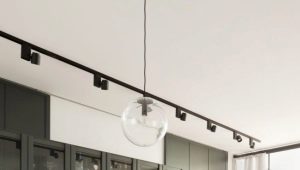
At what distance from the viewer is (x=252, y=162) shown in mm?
7996

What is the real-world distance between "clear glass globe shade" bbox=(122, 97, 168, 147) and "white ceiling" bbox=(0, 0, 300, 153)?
28.3 inches

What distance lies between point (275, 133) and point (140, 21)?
4.19 meters

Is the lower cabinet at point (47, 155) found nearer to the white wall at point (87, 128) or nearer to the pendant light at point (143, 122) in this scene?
the white wall at point (87, 128)

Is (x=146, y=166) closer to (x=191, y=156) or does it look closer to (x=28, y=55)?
(x=191, y=156)

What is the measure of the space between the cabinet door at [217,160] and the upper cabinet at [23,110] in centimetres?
372

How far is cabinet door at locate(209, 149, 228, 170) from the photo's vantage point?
25.2ft

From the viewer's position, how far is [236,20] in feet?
10.7

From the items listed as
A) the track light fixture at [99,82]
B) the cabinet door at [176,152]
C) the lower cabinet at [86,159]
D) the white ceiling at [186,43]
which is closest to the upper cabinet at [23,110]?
the white ceiling at [186,43]

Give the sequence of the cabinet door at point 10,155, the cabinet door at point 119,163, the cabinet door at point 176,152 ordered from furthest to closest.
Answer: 1. the cabinet door at point 176,152
2. the cabinet door at point 119,163
3. the cabinet door at point 10,155

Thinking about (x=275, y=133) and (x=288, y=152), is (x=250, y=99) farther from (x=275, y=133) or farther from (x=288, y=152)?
(x=288, y=152)

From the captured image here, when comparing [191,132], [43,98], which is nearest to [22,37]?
[43,98]

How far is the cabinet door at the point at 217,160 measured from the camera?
25.2 feet

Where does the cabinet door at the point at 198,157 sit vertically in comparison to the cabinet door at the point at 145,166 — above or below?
above

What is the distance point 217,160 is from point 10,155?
477 centimetres
